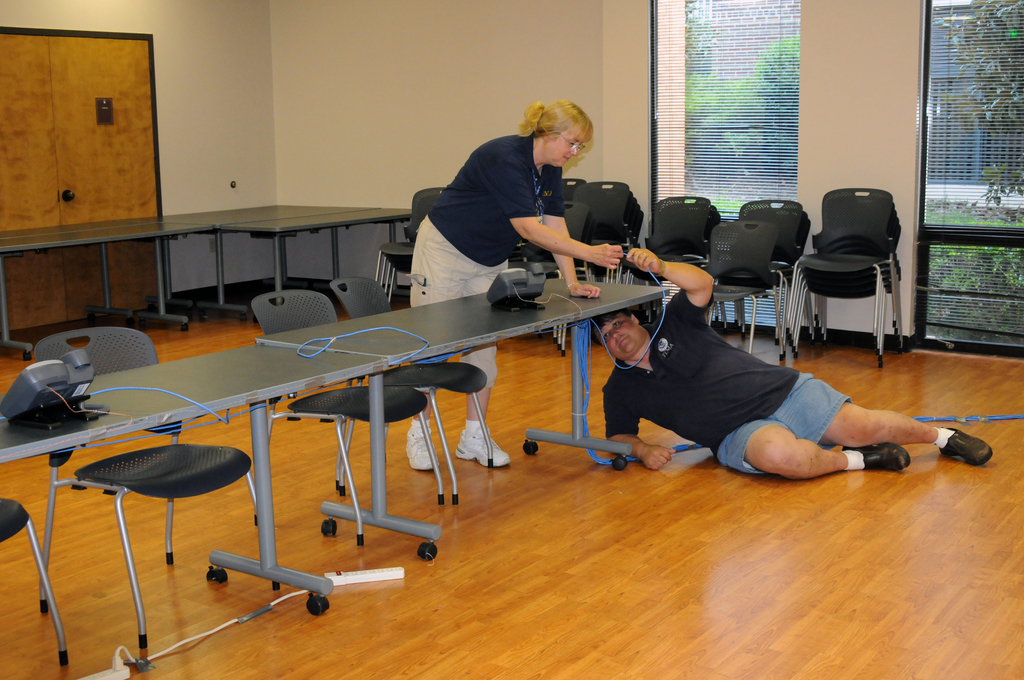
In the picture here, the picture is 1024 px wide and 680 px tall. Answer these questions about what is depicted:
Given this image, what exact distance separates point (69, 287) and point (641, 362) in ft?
19.4

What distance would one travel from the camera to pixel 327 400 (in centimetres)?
361

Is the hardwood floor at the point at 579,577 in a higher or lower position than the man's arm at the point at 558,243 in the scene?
lower

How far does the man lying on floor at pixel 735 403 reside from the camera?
3.93 meters

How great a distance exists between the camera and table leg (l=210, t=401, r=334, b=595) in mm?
2908

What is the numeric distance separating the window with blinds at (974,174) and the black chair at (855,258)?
1.02 feet

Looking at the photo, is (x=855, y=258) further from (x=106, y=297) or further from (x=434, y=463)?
(x=106, y=297)

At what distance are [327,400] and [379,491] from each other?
0.39 m

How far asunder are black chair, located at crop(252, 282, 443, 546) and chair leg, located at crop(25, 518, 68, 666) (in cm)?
94

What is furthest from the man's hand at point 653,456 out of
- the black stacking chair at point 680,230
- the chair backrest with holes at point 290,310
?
the black stacking chair at point 680,230

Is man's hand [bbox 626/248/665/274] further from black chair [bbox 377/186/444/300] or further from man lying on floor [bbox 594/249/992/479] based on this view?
black chair [bbox 377/186/444/300]

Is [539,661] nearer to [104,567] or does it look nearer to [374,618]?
[374,618]

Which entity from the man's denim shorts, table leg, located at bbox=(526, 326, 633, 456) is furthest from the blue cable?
the man's denim shorts

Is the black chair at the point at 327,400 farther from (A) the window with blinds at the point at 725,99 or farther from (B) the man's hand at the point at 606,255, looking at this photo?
(A) the window with blinds at the point at 725,99

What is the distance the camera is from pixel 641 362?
4.05 meters
